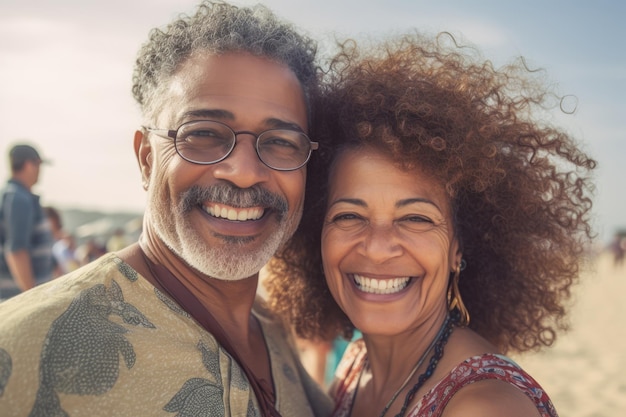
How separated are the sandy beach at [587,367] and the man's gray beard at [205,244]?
2.11m

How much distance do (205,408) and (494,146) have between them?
5.59 feet

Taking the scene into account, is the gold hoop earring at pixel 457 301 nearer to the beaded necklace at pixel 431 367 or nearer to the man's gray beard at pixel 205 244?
the beaded necklace at pixel 431 367

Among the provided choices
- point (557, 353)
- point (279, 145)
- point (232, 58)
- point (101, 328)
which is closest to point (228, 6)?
point (232, 58)

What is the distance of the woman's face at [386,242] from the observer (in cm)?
270

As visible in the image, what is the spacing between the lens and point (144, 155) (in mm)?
2930

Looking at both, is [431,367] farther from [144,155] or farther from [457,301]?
[144,155]

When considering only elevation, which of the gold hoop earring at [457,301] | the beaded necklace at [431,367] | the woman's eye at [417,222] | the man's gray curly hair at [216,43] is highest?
the man's gray curly hair at [216,43]

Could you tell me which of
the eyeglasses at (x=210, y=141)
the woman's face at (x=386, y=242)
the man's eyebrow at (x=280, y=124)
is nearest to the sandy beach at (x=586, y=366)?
the woman's face at (x=386, y=242)

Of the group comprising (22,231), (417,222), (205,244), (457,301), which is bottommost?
(22,231)

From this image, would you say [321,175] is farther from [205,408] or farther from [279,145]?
[205,408]

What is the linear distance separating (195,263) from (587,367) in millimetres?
9420

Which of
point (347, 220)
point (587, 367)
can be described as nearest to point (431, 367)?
point (347, 220)

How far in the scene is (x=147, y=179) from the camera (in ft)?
9.60

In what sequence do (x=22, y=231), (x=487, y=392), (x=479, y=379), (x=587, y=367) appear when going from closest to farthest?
(x=487, y=392) → (x=479, y=379) → (x=22, y=231) → (x=587, y=367)
